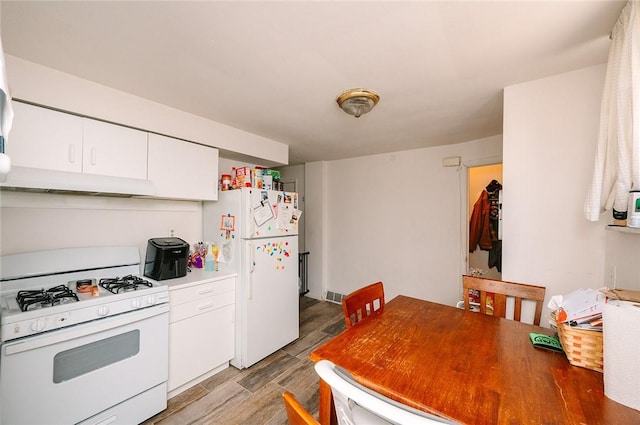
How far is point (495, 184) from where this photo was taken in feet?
12.3

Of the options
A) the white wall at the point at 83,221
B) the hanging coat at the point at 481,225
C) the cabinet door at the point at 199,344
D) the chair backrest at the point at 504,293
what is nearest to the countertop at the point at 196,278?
the cabinet door at the point at 199,344

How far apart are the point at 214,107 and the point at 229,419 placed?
2.29 m

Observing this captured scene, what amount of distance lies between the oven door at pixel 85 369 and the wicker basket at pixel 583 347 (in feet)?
7.26

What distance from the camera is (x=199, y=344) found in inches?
79.8

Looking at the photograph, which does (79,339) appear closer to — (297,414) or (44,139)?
(44,139)

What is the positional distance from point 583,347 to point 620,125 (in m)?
0.92

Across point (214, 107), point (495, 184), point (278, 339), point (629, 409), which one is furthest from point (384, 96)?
point (495, 184)

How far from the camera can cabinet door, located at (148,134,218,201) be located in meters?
2.00

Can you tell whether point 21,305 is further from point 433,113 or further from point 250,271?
point 433,113

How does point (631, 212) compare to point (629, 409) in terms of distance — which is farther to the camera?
point (631, 212)

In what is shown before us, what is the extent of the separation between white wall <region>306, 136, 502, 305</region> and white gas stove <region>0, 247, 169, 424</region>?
2568mm

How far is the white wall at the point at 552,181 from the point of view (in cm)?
142

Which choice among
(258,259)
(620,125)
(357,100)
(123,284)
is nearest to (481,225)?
(620,125)

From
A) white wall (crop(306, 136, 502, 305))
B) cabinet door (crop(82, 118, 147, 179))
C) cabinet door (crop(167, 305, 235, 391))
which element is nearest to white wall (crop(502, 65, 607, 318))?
white wall (crop(306, 136, 502, 305))
